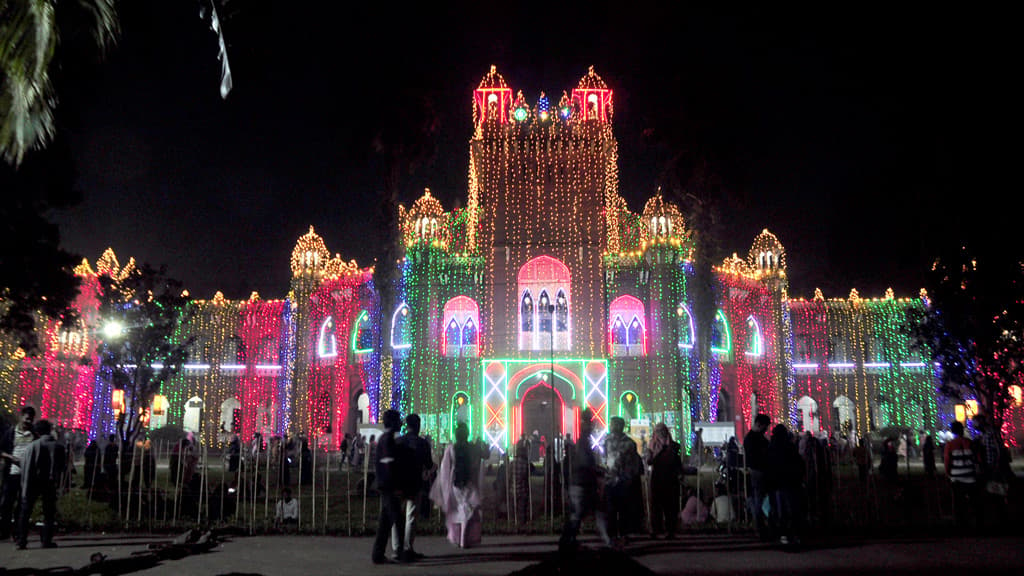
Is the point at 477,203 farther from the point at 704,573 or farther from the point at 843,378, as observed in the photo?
the point at 704,573

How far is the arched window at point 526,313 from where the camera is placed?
2930cm

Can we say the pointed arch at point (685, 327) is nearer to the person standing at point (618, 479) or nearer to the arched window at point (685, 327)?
the arched window at point (685, 327)

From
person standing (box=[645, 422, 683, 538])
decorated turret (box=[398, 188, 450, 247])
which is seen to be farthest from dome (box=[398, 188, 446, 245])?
person standing (box=[645, 422, 683, 538])

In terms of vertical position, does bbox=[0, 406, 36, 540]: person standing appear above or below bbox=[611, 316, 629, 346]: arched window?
below

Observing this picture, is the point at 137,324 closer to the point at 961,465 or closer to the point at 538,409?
the point at 538,409

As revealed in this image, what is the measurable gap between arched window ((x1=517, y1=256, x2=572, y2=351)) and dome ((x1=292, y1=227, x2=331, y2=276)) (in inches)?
470

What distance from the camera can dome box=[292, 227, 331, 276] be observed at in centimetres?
3638

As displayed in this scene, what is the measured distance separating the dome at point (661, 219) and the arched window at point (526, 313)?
5797 mm

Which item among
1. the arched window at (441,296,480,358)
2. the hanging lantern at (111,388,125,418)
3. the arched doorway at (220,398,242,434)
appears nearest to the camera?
the arched window at (441,296,480,358)

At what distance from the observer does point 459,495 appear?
8.68 metres

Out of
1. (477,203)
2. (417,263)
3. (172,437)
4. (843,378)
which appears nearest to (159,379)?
(172,437)

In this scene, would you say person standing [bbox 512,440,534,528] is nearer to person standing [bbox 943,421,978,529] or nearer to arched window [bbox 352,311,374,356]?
person standing [bbox 943,421,978,529]

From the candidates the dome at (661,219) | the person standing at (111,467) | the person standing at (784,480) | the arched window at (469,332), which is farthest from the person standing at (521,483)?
the dome at (661,219)

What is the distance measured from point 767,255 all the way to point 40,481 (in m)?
33.8
